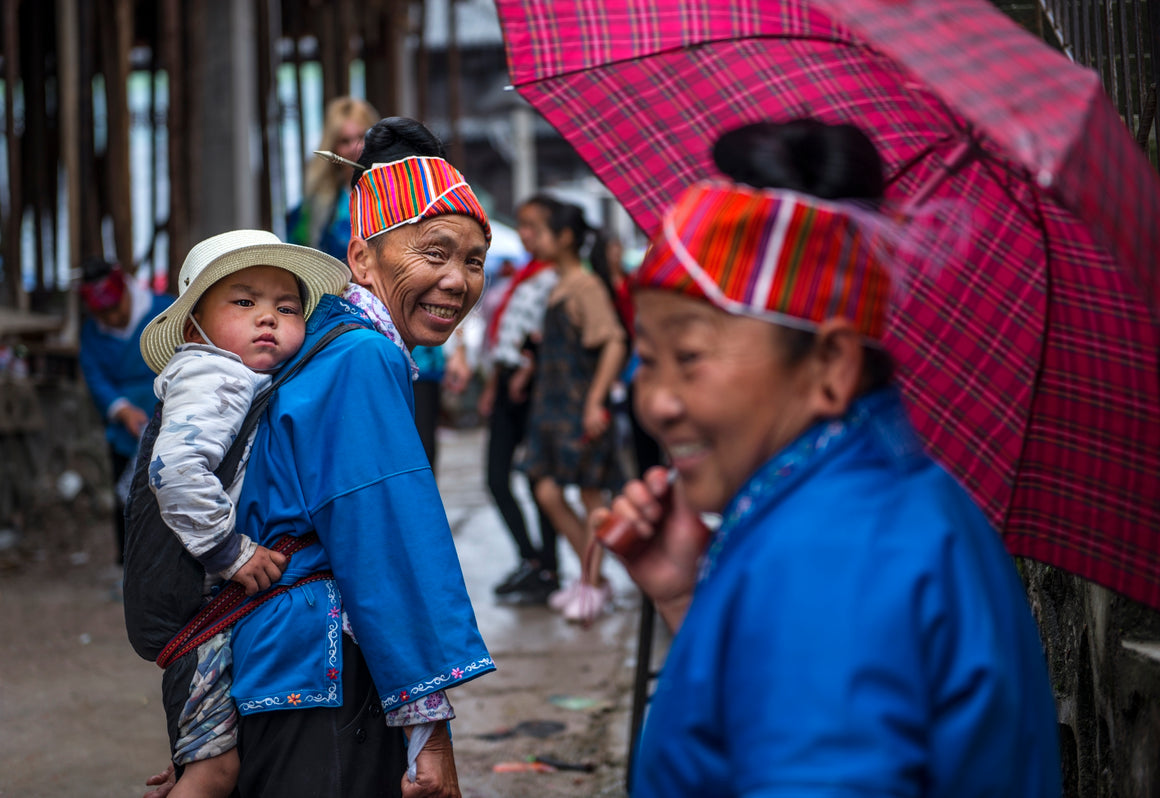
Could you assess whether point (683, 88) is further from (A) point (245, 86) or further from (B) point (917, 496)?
(A) point (245, 86)

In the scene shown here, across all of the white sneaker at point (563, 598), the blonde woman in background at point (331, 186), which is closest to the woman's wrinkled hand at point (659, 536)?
the blonde woman in background at point (331, 186)

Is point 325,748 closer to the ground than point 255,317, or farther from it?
closer to the ground

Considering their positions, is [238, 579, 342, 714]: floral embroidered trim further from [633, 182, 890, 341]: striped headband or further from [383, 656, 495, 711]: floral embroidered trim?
[633, 182, 890, 341]: striped headband

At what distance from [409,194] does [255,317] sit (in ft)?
Answer: 1.51

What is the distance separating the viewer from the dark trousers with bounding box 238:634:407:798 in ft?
6.81

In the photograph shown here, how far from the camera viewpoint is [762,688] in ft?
3.76

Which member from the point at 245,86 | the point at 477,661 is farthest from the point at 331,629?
the point at 245,86

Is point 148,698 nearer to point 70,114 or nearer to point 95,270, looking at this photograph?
point 95,270

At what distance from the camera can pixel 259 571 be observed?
6.76 ft

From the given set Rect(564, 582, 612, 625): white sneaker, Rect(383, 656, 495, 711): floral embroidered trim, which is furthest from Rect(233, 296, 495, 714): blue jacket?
Rect(564, 582, 612, 625): white sneaker

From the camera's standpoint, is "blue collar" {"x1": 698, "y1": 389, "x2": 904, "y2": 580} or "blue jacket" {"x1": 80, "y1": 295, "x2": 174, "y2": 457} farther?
"blue jacket" {"x1": 80, "y1": 295, "x2": 174, "y2": 457}

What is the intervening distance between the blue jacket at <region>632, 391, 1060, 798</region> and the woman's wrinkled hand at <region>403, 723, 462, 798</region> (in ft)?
3.00

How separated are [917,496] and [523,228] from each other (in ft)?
16.7

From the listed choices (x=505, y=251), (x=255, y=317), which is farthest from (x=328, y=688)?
(x=505, y=251)
